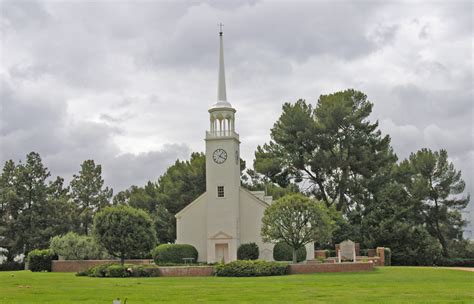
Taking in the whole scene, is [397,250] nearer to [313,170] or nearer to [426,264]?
[426,264]

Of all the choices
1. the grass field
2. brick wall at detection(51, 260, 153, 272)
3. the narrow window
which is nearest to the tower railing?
the narrow window

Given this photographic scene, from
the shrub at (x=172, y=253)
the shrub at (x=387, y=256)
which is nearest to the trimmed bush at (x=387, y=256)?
the shrub at (x=387, y=256)

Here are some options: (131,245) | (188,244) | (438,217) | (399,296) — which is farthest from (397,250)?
(399,296)

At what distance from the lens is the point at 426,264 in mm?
54719

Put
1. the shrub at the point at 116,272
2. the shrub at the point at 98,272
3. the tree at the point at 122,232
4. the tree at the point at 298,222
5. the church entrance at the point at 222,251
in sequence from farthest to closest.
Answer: the church entrance at the point at 222,251, the tree at the point at 298,222, the tree at the point at 122,232, the shrub at the point at 98,272, the shrub at the point at 116,272

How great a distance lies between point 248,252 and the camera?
49062 millimetres

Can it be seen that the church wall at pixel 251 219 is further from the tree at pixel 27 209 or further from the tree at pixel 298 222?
the tree at pixel 27 209

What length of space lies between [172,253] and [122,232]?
10.2 meters

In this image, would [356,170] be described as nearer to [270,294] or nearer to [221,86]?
[221,86]

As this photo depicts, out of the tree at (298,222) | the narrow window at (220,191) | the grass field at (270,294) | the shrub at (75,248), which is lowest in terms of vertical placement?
the grass field at (270,294)

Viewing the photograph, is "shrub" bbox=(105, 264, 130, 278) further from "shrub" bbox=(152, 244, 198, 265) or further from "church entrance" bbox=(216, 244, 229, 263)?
"church entrance" bbox=(216, 244, 229, 263)

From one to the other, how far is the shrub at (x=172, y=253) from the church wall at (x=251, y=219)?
4.61 m

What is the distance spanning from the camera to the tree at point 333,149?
62.7m

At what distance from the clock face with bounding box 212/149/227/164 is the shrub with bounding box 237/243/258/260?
7.61 metres
